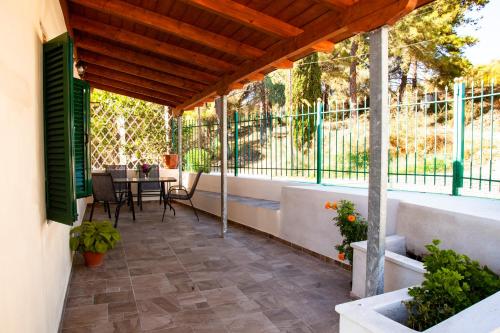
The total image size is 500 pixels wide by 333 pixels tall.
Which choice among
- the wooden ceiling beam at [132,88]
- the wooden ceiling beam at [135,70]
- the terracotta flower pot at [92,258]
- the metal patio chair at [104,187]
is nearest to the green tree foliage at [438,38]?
the wooden ceiling beam at [132,88]

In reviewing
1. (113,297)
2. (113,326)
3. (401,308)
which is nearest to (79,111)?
(113,297)

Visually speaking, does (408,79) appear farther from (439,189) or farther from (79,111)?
(79,111)

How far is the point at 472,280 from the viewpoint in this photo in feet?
6.68

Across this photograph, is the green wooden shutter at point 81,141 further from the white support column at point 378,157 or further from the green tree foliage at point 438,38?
the green tree foliage at point 438,38

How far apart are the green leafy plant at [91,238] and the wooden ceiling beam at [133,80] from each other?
332 centimetres

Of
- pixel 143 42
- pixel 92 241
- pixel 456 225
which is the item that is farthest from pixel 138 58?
pixel 456 225

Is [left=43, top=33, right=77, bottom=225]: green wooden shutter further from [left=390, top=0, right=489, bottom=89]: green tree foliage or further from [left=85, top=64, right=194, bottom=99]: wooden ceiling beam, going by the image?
[left=390, top=0, right=489, bottom=89]: green tree foliage

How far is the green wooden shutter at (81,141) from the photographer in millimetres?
3229

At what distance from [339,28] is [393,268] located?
6.05 ft

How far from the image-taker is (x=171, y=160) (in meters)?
8.98

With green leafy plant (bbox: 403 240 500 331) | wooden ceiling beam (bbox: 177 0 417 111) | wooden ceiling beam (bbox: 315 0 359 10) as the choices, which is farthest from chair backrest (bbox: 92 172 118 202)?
green leafy plant (bbox: 403 240 500 331)

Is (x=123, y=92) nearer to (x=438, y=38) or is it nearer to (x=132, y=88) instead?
(x=132, y=88)

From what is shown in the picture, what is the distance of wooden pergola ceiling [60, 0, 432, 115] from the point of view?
2.86 m

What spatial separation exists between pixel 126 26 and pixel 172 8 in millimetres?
1036
